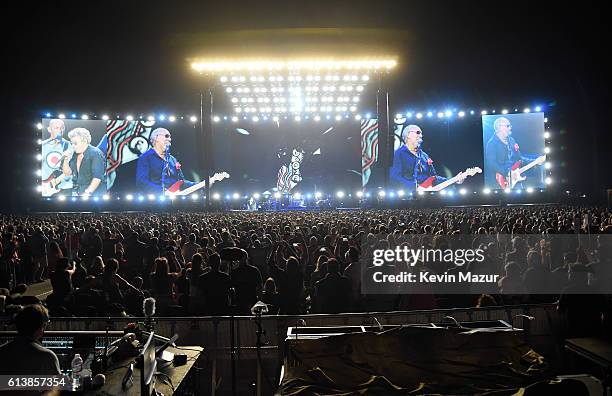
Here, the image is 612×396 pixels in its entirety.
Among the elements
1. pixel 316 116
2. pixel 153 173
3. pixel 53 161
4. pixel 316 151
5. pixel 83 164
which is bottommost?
pixel 153 173

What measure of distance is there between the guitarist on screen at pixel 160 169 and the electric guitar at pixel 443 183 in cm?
1633

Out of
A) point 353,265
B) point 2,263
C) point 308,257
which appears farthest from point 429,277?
point 2,263

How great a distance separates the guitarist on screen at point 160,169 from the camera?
3403 centimetres

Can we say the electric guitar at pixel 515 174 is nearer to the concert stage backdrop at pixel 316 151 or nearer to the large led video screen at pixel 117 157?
the concert stage backdrop at pixel 316 151

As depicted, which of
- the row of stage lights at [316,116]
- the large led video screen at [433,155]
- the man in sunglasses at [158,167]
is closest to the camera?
the row of stage lights at [316,116]

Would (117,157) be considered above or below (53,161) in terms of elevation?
above

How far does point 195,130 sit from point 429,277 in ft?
97.3

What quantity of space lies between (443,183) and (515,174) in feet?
17.2

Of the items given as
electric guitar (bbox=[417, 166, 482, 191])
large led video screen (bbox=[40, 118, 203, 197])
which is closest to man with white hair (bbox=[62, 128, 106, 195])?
large led video screen (bbox=[40, 118, 203, 197])

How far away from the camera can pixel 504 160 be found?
34.5 metres

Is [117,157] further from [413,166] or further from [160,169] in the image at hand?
[413,166]

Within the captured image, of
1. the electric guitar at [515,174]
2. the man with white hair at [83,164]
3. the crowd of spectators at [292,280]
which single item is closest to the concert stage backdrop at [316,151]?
the electric guitar at [515,174]

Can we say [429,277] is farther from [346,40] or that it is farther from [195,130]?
[195,130]

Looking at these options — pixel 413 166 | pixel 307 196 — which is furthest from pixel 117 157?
pixel 413 166
